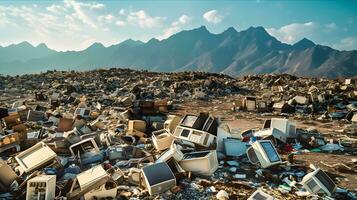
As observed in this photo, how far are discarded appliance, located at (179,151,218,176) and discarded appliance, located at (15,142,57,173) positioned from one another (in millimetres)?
2168

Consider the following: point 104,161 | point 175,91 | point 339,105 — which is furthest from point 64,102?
point 339,105

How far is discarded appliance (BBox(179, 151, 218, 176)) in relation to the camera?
5.45 meters

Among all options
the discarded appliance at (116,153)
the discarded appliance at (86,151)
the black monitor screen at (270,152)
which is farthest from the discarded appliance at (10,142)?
the black monitor screen at (270,152)

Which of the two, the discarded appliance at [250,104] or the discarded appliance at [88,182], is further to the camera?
the discarded appliance at [250,104]

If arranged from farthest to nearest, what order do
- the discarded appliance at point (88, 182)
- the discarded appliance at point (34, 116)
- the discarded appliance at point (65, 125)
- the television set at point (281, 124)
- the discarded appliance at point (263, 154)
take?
1. the discarded appliance at point (34, 116)
2. the discarded appliance at point (65, 125)
3. the television set at point (281, 124)
4. the discarded appliance at point (263, 154)
5. the discarded appliance at point (88, 182)

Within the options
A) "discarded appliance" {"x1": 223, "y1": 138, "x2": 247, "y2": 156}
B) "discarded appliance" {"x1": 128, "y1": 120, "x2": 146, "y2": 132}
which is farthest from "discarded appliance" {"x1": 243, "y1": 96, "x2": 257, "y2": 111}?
"discarded appliance" {"x1": 223, "y1": 138, "x2": 247, "y2": 156}

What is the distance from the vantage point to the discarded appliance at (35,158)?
556 centimetres

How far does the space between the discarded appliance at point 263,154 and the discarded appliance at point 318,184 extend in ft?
2.97

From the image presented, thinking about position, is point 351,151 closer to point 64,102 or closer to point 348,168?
point 348,168

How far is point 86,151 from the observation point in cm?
657

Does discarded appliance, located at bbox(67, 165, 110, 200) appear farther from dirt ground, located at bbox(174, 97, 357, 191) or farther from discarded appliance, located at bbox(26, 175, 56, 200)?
dirt ground, located at bbox(174, 97, 357, 191)

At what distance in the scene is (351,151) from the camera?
23.9 ft

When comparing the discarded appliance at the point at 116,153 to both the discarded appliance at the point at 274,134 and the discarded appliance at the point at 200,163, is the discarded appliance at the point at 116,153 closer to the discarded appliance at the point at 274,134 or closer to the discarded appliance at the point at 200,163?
the discarded appliance at the point at 200,163

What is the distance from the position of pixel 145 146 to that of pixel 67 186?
2.75 meters
